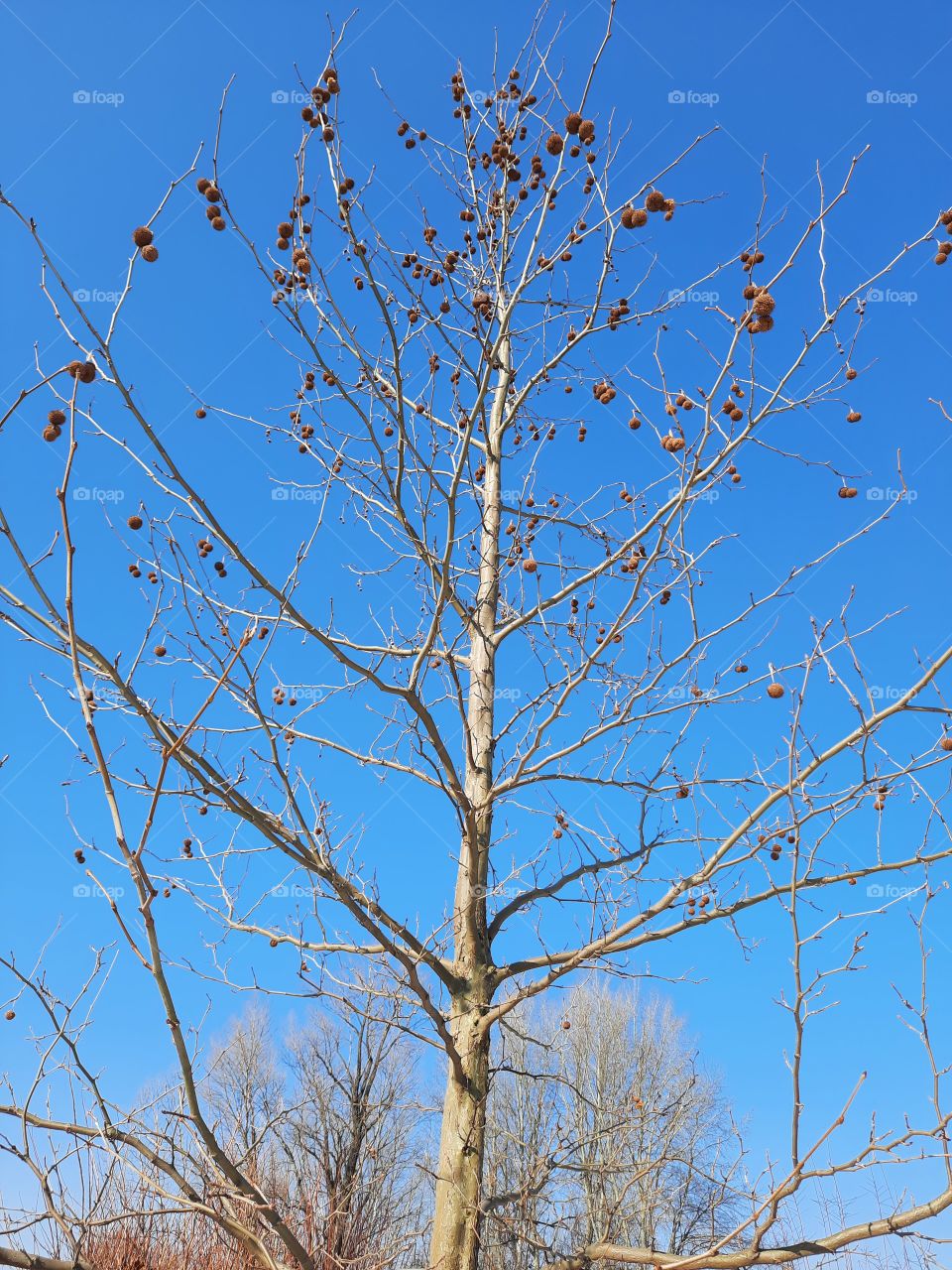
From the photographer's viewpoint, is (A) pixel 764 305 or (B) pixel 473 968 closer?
(A) pixel 764 305

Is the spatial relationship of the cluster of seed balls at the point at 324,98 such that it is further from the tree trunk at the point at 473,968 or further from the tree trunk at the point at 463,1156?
the tree trunk at the point at 463,1156

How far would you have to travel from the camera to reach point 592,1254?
3.88 meters

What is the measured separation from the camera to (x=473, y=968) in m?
4.62

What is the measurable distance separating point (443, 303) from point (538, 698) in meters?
1.94

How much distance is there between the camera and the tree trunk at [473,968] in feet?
13.4

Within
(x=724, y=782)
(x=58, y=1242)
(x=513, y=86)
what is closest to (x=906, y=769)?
(x=724, y=782)

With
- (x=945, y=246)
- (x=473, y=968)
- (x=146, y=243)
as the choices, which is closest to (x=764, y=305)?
(x=945, y=246)

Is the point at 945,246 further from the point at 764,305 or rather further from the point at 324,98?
the point at 324,98

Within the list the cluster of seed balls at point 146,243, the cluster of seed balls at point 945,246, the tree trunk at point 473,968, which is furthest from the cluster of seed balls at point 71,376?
the cluster of seed balls at point 945,246

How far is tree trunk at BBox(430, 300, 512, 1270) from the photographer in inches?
161

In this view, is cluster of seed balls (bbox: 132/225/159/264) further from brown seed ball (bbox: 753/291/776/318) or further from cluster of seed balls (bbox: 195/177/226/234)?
brown seed ball (bbox: 753/291/776/318)

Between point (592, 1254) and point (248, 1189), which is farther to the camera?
point (592, 1254)

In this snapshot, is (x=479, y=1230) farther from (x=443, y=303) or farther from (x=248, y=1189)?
(x=443, y=303)

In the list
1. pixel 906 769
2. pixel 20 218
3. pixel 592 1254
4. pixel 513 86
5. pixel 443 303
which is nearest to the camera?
pixel 20 218
